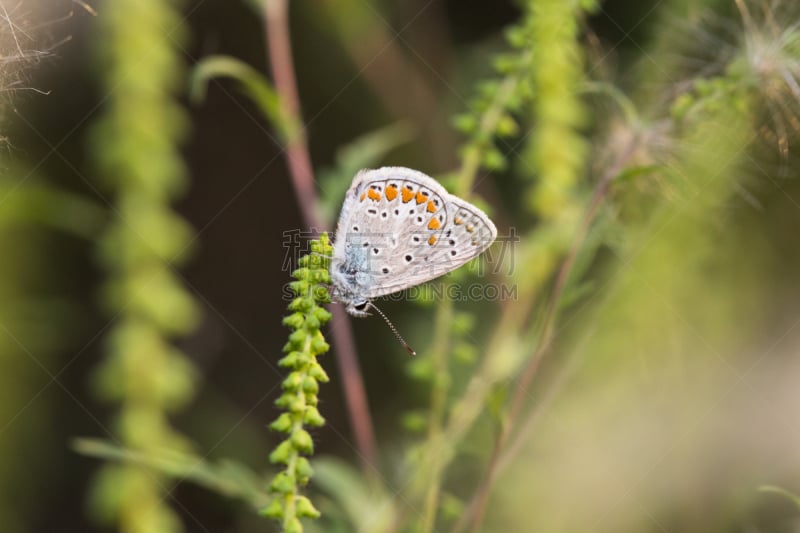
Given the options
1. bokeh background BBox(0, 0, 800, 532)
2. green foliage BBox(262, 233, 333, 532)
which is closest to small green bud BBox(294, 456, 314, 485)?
green foliage BBox(262, 233, 333, 532)

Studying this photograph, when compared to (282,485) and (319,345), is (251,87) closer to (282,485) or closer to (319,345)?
(319,345)

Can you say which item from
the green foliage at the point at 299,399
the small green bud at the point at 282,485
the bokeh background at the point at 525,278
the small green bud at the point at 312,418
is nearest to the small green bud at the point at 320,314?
the green foliage at the point at 299,399

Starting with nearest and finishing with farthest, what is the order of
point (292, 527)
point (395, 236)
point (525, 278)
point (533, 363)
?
point (292, 527) < point (533, 363) < point (395, 236) < point (525, 278)

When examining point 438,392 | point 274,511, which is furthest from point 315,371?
point 438,392

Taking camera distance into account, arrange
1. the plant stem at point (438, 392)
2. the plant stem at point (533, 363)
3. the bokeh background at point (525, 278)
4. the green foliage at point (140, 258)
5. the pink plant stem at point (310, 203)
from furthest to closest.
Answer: the green foliage at point (140, 258) → the pink plant stem at point (310, 203) → the bokeh background at point (525, 278) → the plant stem at point (438, 392) → the plant stem at point (533, 363)

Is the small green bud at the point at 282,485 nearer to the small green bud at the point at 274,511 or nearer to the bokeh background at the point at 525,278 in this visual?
the small green bud at the point at 274,511

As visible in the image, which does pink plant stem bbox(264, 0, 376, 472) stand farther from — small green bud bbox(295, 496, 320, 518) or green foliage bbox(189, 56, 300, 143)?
small green bud bbox(295, 496, 320, 518)
